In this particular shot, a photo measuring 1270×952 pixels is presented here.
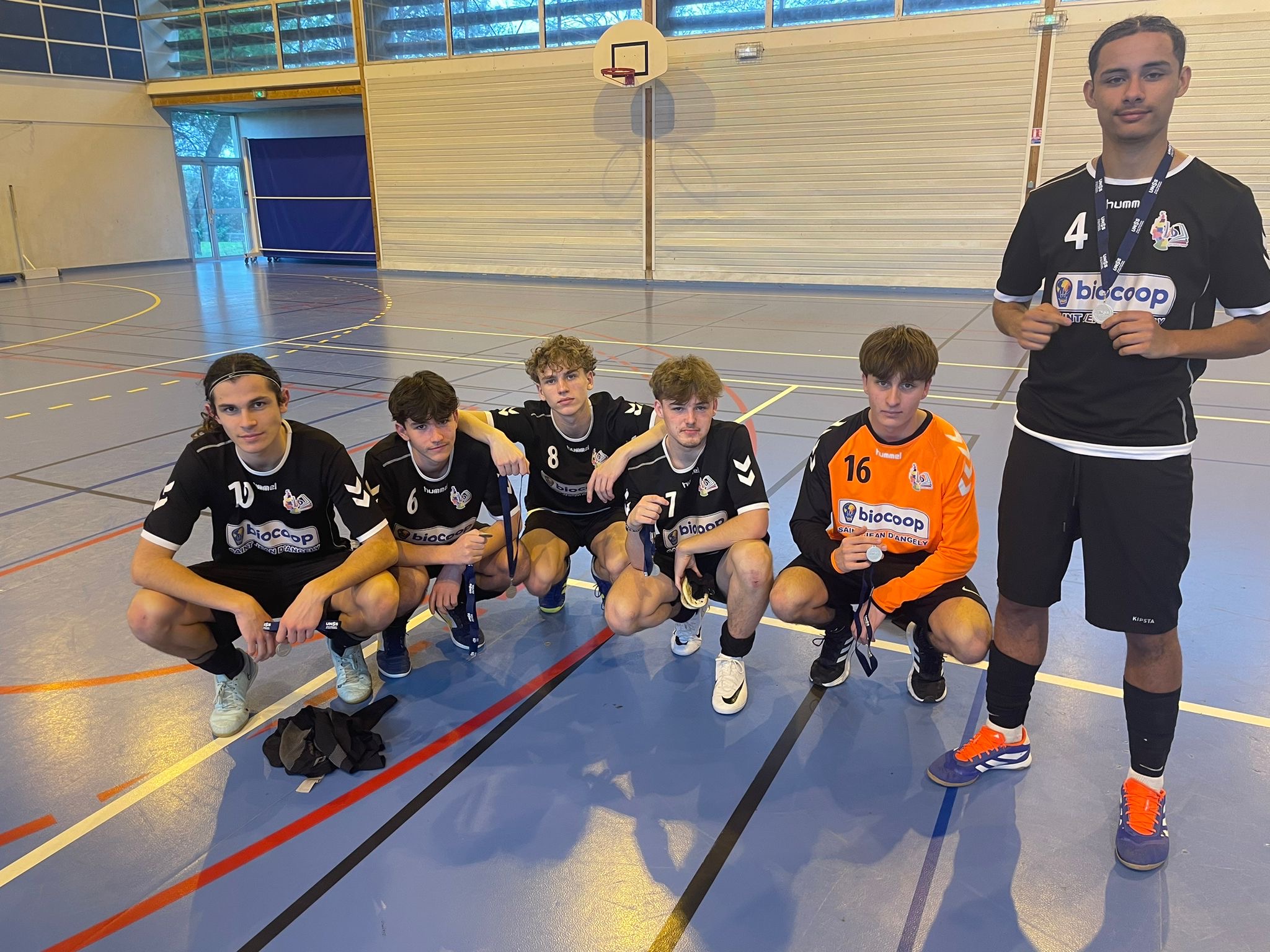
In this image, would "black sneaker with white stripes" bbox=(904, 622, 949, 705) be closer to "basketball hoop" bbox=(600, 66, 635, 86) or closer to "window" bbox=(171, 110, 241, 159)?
"basketball hoop" bbox=(600, 66, 635, 86)

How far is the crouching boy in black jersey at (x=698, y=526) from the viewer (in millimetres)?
2918

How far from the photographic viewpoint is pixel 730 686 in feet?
9.59

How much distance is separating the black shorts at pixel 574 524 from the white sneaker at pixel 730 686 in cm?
80

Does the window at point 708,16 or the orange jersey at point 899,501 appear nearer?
the orange jersey at point 899,501

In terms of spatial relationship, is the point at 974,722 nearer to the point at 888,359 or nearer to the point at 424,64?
the point at 888,359

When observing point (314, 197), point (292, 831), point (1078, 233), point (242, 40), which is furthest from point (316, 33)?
point (1078, 233)

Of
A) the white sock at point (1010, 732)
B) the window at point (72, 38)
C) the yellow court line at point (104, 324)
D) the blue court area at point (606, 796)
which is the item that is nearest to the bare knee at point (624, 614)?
the blue court area at point (606, 796)

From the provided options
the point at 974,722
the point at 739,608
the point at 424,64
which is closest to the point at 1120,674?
the point at 974,722

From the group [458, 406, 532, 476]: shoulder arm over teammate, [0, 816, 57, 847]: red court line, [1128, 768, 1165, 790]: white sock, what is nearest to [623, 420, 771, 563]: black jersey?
[458, 406, 532, 476]: shoulder arm over teammate

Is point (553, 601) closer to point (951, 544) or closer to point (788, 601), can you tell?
point (788, 601)

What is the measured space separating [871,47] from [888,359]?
542 inches

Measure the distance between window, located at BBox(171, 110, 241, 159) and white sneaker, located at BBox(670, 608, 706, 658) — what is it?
77.5 ft

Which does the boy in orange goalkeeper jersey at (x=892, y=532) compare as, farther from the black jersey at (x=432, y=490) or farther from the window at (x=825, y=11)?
Answer: the window at (x=825, y=11)

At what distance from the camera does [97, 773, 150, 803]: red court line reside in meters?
2.51
